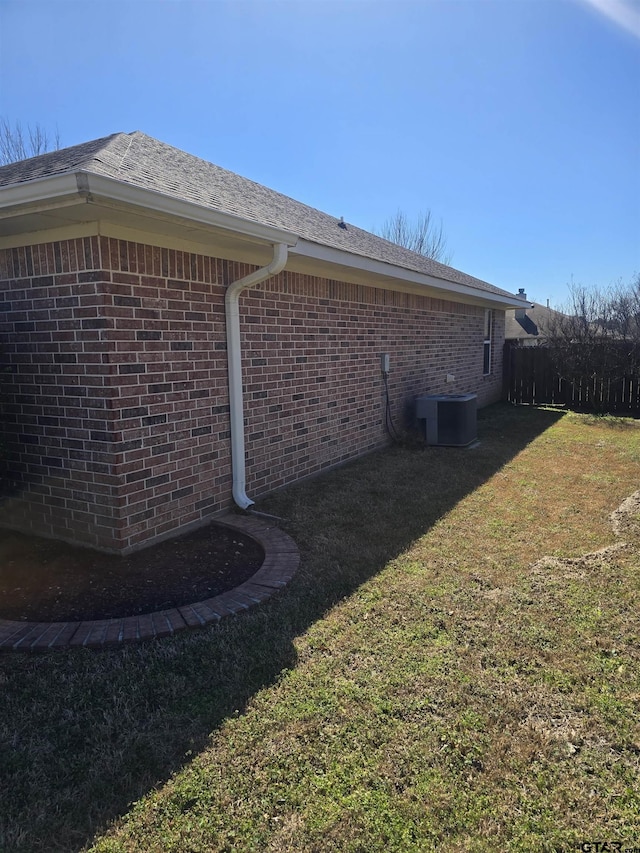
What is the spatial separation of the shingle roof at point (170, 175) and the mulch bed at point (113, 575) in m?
2.64

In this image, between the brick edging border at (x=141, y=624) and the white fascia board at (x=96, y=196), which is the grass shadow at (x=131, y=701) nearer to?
the brick edging border at (x=141, y=624)

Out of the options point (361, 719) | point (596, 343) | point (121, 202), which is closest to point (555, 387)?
point (596, 343)

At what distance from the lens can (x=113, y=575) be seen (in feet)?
12.5

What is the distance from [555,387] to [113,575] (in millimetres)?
13577

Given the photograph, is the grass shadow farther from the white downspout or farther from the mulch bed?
the white downspout

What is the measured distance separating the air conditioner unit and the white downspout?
13.8 feet

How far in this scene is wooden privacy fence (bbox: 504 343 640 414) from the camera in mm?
13172

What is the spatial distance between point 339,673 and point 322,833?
917 mm

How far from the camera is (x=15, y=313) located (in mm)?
4422

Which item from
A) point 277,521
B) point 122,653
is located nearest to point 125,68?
point 277,521

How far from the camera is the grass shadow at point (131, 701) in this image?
6.29 feet

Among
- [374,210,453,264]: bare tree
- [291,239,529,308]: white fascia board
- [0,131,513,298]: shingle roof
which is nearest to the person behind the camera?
[0,131,513,298]: shingle roof

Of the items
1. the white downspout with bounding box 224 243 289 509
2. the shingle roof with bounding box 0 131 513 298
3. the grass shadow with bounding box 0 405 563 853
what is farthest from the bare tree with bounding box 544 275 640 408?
the white downspout with bounding box 224 243 289 509

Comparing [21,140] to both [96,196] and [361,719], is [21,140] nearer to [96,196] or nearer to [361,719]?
[96,196]
